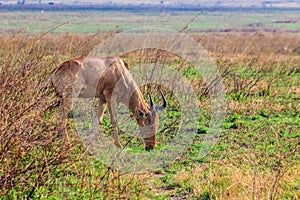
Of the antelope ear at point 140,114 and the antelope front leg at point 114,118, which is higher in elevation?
the antelope ear at point 140,114

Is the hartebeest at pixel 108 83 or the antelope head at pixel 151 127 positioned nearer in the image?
the antelope head at pixel 151 127

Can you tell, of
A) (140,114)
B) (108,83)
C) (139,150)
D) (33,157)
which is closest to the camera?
(33,157)

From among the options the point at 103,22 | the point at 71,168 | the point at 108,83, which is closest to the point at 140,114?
the point at 108,83

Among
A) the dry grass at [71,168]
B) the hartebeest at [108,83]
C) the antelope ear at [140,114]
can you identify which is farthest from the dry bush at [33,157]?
the hartebeest at [108,83]

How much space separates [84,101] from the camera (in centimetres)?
1033

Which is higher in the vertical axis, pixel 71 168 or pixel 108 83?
pixel 108 83

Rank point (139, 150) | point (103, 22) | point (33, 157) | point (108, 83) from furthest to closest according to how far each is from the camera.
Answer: point (103, 22)
point (108, 83)
point (139, 150)
point (33, 157)

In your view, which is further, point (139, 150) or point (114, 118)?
point (114, 118)

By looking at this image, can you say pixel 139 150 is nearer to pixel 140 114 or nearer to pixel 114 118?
pixel 140 114

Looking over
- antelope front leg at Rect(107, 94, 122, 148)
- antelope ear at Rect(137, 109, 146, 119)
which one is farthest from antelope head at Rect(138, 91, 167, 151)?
antelope front leg at Rect(107, 94, 122, 148)

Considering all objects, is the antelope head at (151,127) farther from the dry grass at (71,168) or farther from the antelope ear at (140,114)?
the dry grass at (71,168)

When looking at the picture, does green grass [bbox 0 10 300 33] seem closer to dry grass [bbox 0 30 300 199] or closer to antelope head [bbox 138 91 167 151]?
antelope head [bbox 138 91 167 151]

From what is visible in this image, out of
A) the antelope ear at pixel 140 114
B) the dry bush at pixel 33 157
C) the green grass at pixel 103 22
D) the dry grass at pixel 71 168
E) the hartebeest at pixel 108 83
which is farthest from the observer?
the green grass at pixel 103 22

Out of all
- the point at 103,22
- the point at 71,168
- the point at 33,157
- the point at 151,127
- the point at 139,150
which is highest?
the point at 33,157
